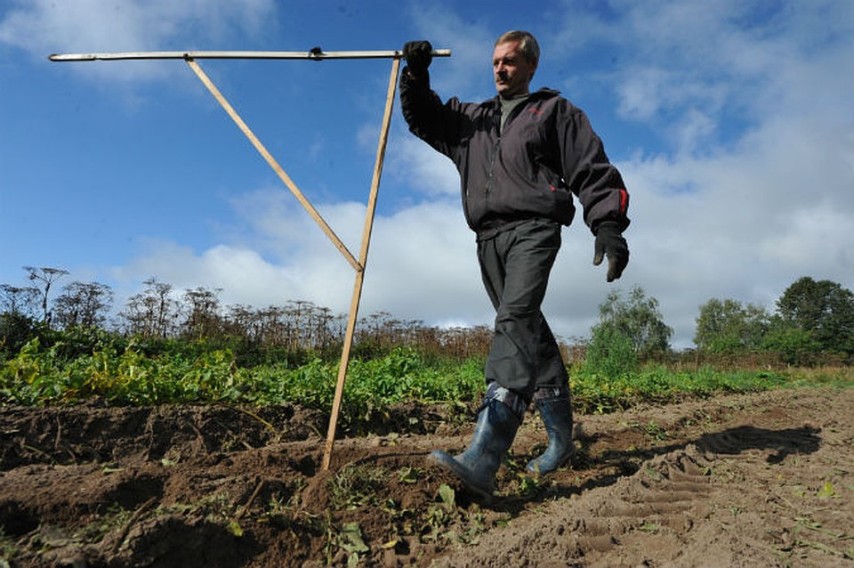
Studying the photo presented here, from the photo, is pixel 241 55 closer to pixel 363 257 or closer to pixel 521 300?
pixel 363 257

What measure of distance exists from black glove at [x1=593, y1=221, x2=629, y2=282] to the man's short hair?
107 centimetres

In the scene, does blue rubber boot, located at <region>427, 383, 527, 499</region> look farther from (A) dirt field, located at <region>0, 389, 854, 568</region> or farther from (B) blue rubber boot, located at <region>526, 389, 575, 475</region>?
(B) blue rubber boot, located at <region>526, 389, 575, 475</region>

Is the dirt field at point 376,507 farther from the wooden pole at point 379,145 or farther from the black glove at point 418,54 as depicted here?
the black glove at point 418,54

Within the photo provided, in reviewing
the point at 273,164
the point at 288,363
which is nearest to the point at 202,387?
the point at 273,164

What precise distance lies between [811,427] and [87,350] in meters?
9.75

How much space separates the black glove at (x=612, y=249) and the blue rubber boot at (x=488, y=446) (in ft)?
2.47

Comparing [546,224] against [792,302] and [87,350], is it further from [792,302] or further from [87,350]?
[792,302]

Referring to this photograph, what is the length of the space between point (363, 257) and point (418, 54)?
1.10m

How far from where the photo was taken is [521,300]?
2.62 m

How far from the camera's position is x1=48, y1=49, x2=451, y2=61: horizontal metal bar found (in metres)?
2.93

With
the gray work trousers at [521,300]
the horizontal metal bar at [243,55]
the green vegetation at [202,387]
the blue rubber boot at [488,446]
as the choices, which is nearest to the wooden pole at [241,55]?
the horizontal metal bar at [243,55]

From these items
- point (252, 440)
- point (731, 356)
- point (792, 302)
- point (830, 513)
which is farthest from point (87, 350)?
point (792, 302)

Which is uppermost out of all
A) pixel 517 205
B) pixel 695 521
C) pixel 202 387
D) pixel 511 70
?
pixel 511 70

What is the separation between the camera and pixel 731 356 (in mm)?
28891
